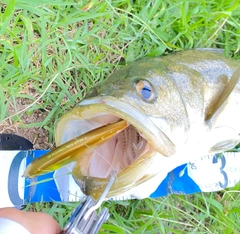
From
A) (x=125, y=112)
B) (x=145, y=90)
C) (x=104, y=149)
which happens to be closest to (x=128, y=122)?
(x=125, y=112)

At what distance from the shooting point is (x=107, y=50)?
2.55 m

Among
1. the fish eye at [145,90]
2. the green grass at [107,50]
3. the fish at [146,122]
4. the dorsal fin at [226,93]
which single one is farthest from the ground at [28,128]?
the dorsal fin at [226,93]

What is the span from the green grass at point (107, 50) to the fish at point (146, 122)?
37 centimetres

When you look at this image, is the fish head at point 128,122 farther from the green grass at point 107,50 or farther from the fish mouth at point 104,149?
the green grass at point 107,50

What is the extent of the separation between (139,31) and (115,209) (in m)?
1.14

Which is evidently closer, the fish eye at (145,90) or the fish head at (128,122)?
the fish head at (128,122)

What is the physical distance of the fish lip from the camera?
1.64 metres

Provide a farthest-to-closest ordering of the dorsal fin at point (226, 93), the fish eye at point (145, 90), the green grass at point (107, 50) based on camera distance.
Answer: the green grass at point (107, 50) → the dorsal fin at point (226, 93) → the fish eye at point (145, 90)

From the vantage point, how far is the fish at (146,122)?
1.69m

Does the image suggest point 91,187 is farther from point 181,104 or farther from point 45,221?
point 181,104

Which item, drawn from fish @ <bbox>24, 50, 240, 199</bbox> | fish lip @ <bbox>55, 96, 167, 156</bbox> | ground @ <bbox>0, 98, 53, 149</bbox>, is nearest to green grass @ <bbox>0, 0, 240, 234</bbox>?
ground @ <bbox>0, 98, 53, 149</bbox>

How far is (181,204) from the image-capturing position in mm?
2727

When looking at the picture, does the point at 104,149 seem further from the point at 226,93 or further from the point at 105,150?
the point at 226,93

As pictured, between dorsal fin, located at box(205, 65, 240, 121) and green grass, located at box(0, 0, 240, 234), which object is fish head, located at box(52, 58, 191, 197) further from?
green grass, located at box(0, 0, 240, 234)
